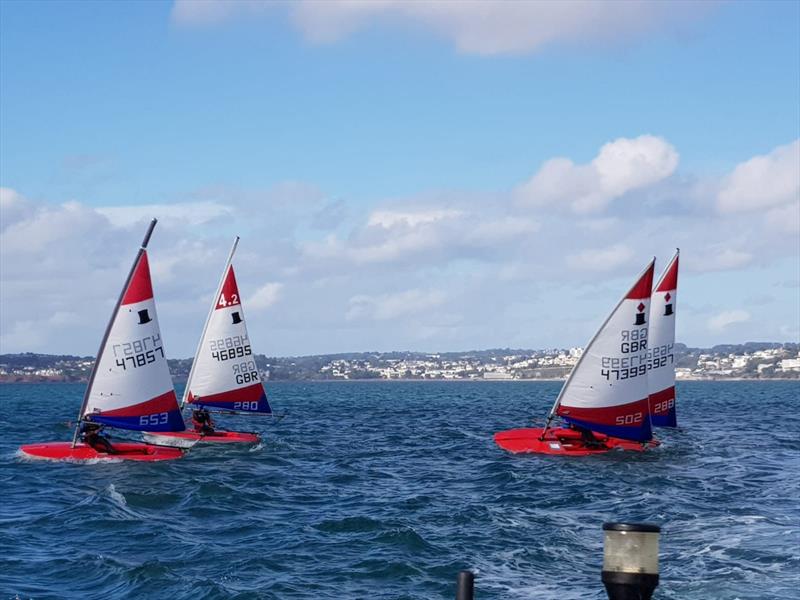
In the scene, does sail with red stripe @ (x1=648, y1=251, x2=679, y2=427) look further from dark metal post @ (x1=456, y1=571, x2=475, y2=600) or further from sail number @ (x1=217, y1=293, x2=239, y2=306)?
dark metal post @ (x1=456, y1=571, x2=475, y2=600)

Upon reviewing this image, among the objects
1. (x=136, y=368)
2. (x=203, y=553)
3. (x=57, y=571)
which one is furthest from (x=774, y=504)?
(x=136, y=368)

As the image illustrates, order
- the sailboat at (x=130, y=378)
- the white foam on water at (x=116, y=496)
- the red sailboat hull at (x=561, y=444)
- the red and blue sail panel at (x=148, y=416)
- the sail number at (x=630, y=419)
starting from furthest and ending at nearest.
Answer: the sail number at (x=630, y=419) → the red sailboat hull at (x=561, y=444) → the red and blue sail panel at (x=148, y=416) → the sailboat at (x=130, y=378) → the white foam on water at (x=116, y=496)

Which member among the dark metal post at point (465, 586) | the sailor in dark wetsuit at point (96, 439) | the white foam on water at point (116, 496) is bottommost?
the white foam on water at point (116, 496)

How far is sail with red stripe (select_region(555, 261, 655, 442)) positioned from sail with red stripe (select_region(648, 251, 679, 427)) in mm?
5260

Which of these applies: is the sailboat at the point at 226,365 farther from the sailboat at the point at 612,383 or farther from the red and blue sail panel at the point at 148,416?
the sailboat at the point at 612,383

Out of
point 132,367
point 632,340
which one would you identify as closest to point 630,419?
point 632,340

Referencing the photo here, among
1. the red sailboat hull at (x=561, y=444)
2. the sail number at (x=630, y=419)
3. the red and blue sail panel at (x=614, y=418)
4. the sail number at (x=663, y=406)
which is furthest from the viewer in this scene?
the sail number at (x=663, y=406)

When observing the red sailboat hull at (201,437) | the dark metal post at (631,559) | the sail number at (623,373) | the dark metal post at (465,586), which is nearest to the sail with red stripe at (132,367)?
the red sailboat hull at (201,437)

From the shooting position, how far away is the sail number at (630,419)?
41000 mm

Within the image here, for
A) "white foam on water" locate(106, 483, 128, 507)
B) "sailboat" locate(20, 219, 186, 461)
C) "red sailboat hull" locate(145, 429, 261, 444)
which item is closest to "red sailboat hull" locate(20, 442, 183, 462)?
"sailboat" locate(20, 219, 186, 461)

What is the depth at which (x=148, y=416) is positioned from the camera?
122 ft

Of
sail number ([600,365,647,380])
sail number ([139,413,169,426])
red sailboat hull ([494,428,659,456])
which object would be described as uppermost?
sail number ([600,365,647,380])

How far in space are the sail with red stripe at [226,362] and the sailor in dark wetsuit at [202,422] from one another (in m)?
1.16

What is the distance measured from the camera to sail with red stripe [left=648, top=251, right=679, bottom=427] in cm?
4622
